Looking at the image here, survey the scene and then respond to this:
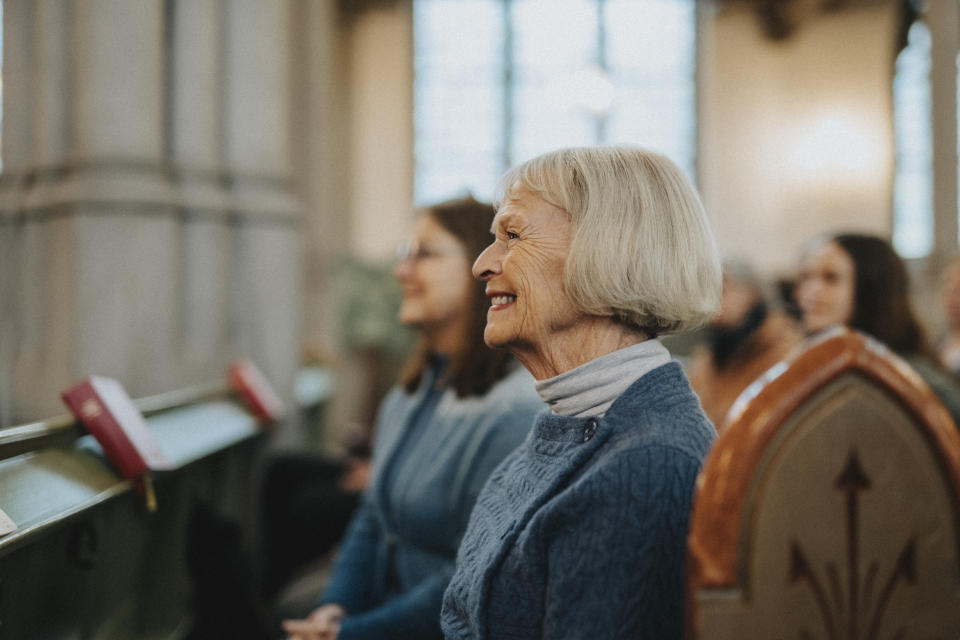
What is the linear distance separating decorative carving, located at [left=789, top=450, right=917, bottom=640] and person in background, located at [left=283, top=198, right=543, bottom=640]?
3.53 ft

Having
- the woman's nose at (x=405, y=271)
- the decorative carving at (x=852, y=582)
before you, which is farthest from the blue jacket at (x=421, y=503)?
the decorative carving at (x=852, y=582)

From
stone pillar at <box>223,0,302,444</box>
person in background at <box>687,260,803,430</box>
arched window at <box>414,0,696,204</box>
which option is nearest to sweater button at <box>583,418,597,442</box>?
person in background at <box>687,260,803,430</box>

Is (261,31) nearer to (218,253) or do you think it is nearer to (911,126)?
(218,253)

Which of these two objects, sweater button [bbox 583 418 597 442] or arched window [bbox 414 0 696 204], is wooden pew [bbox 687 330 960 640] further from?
arched window [bbox 414 0 696 204]

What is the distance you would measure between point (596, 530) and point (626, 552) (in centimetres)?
5

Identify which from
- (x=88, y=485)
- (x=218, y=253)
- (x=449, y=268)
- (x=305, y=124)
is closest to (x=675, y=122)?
(x=305, y=124)

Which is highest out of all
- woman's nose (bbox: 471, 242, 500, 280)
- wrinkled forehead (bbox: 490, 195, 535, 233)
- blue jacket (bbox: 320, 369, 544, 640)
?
wrinkled forehead (bbox: 490, 195, 535, 233)

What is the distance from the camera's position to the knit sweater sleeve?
1.00 m

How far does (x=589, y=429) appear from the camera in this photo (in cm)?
121

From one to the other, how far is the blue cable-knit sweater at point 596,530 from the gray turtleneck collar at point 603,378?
0.02 meters

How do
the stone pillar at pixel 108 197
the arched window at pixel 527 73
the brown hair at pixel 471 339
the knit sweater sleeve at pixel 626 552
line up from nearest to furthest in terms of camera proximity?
the knit sweater sleeve at pixel 626 552 < the brown hair at pixel 471 339 < the stone pillar at pixel 108 197 < the arched window at pixel 527 73

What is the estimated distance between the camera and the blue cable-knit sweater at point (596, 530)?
1009mm

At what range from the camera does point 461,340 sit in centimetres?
222

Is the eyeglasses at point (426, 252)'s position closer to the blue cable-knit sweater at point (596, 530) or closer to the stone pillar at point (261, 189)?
the blue cable-knit sweater at point (596, 530)
